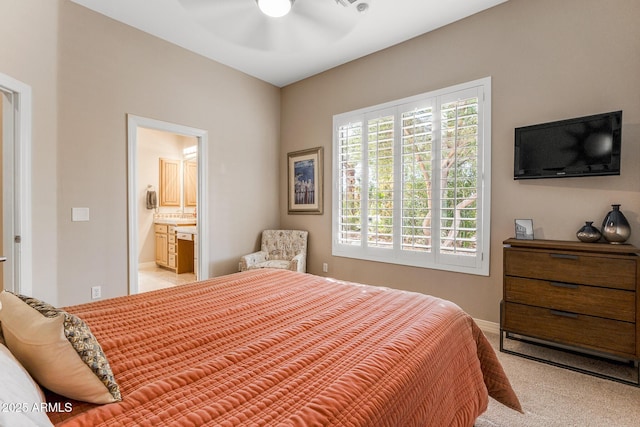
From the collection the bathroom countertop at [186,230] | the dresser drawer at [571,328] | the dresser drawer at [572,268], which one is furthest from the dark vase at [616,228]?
the bathroom countertop at [186,230]

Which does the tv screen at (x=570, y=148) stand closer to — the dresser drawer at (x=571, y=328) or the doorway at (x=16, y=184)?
the dresser drawer at (x=571, y=328)

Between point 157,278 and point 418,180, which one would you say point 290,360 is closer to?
point 418,180

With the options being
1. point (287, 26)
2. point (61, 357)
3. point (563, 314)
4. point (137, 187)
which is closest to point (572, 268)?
point (563, 314)

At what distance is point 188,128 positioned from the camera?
361 centimetres

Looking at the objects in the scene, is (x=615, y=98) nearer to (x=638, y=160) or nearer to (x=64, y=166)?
(x=638, y=160)

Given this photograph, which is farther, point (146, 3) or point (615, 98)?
point (146, 3)

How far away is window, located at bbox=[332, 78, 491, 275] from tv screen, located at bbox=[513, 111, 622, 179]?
32 cm

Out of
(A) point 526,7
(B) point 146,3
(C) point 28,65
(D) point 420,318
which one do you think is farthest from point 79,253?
(A) point 526,7

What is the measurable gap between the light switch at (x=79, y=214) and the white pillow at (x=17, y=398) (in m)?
2.52

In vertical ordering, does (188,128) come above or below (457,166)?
above

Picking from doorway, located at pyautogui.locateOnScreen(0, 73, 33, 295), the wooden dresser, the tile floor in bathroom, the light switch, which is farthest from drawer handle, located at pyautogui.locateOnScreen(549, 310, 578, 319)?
the tile floor in bathroom

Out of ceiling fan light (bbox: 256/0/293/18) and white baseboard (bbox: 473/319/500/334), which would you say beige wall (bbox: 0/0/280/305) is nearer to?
ceiling fan light (bbox: 256/0/293/18)

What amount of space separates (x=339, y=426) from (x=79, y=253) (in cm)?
310

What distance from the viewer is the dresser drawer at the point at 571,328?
1988mm
